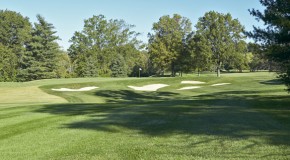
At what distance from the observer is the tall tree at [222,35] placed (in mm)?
66625

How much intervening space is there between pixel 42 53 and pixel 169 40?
30.4 m

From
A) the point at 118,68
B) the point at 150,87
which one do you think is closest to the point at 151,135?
the point at 150,87

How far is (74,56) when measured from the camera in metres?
101

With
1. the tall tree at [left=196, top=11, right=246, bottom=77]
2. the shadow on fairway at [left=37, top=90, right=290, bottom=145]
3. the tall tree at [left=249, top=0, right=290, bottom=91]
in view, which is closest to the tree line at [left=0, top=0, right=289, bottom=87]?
the tall tree at [left=196, top=11, right=246, bottom=77]

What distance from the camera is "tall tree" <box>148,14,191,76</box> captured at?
260ft

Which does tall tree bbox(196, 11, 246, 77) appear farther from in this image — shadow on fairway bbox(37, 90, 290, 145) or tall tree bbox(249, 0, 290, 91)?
shadow on fairway bbox(37, 90, 290, 145)

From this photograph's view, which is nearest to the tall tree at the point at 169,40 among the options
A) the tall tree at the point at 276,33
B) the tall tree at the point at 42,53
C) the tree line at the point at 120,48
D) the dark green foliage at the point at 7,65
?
the tree line at the point at 120,48

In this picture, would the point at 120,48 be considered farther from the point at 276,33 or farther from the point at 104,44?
the point at 276,33

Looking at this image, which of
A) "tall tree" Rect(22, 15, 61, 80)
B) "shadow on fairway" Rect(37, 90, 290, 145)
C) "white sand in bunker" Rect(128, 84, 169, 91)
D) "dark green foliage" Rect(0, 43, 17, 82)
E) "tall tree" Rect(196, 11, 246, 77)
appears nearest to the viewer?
"shadow on fairway" Rect(37, 90, 290, 145)

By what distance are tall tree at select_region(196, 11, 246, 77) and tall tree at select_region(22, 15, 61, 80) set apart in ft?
120

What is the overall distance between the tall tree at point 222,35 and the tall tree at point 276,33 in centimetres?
4923

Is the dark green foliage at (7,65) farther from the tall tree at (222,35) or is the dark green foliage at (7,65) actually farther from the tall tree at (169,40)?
the tall tree at (222,35)

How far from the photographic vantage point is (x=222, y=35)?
67000 mm

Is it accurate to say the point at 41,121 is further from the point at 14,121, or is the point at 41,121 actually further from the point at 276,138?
the point at 276,138
